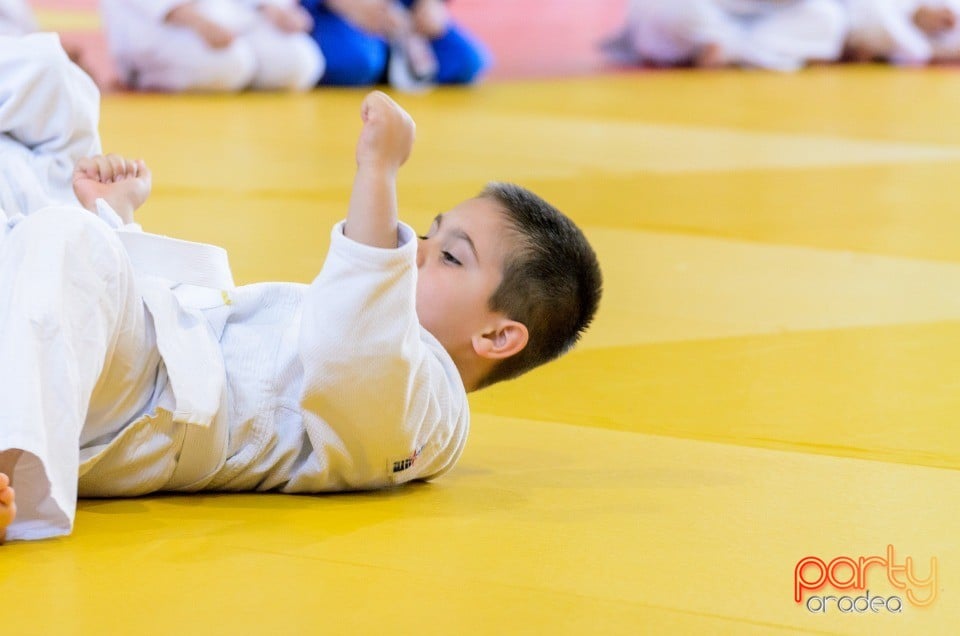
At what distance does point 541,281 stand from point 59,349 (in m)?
0.64

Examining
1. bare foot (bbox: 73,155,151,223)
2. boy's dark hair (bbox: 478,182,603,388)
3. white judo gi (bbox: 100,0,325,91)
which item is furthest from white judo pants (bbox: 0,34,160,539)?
white judo gi (bbox: 100,0,325,91)

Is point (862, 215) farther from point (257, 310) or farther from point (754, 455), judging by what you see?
point (257, 310)

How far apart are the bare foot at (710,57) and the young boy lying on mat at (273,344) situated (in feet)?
17.2

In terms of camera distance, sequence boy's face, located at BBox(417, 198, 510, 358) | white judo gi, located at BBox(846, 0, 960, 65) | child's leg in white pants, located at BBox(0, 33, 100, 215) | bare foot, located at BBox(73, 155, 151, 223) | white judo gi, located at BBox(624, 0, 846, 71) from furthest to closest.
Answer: white judo gi, located at BBox(846, 0, 960, 65) < white judo gi, located at BBox(624, 0, 846, 71) < child's leg in white pants, located at BBox(0, 33, 100, 215) < bare foot, located at BBox(73, 155, 151, 223) < boy's face, located at BBox(417, 198, 510, 358)

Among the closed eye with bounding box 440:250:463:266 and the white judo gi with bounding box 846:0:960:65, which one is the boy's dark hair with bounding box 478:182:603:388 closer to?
the closed eye with bounding box 440:250:463:266

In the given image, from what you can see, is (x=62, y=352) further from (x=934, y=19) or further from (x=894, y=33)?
(x=934, y=19)

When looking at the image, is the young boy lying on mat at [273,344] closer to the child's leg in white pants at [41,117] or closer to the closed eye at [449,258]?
the closed eye at [449,258]

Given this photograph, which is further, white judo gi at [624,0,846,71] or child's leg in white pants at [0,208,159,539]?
white judo gi at [624,0,846,71]

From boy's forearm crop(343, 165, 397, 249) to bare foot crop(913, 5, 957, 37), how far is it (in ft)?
21.4

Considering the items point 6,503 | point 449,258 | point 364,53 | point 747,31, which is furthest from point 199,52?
point 6,503

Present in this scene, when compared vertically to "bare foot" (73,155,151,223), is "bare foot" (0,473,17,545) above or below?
below

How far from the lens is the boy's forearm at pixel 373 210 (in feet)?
5.21

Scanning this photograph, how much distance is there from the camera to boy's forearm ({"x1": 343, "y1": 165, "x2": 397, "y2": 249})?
62.6 inches

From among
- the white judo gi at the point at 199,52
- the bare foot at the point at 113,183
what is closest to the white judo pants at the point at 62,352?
the bare foot at the point at 113,183
